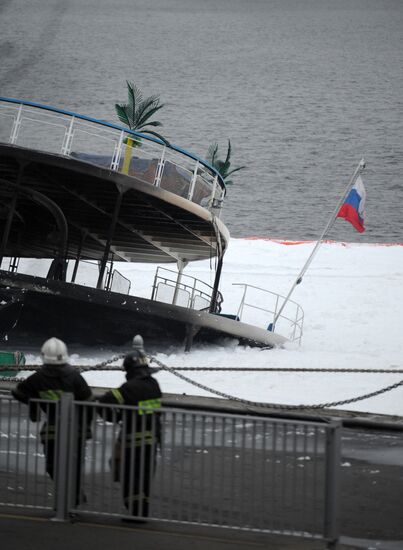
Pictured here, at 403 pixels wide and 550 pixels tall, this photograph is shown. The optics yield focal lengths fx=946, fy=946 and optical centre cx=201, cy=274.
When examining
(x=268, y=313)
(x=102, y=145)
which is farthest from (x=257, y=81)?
(x=102, y=145)

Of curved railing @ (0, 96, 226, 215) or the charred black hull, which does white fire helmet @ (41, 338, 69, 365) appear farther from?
the charred black hull

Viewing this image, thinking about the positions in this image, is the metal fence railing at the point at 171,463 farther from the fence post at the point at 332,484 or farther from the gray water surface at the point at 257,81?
the gray water surface at the point at 257,81

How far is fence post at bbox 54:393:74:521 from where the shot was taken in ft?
21.3

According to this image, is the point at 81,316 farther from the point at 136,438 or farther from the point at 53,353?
the point at 136,438

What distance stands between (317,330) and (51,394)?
72.4 ft

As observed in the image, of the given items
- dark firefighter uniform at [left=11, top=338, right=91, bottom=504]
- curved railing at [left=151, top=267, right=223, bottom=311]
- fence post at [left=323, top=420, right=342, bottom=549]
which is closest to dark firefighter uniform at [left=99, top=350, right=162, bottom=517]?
dark firefighter uniform at [left=11, top=338, right=91, bottom=504]

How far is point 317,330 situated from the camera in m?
28.4

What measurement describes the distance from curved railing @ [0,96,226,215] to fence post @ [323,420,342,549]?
10.1m

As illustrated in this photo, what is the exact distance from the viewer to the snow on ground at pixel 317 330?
16031 mm

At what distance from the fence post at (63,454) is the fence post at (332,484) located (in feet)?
5.82

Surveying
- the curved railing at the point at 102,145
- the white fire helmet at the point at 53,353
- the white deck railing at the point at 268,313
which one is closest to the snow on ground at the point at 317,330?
the white deck railing at the point at 268,313

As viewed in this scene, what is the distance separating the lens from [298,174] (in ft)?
283

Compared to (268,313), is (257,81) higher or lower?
higher

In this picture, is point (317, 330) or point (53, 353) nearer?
point (53, 353)
